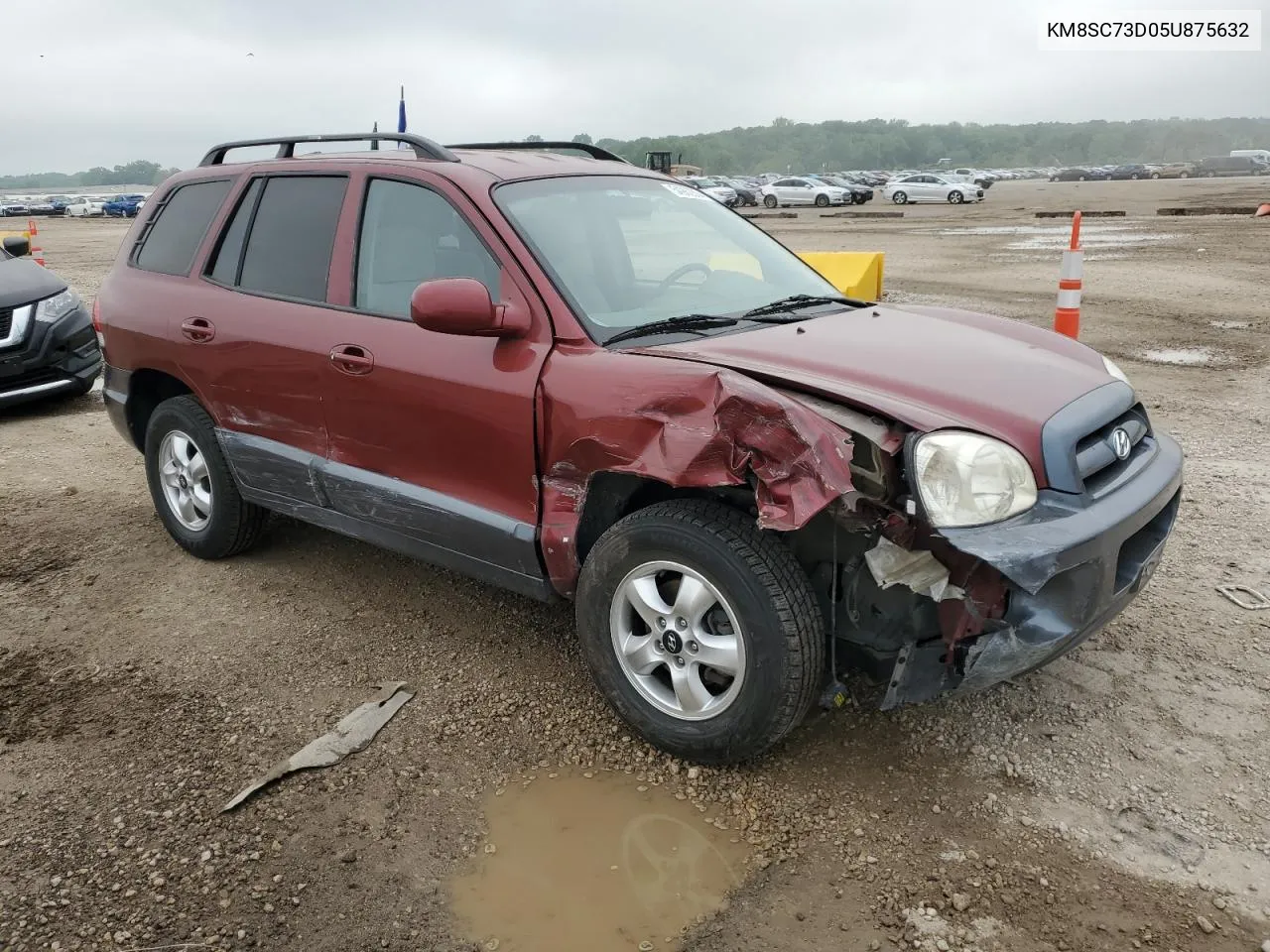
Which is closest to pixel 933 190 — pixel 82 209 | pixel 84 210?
pixel 84 210

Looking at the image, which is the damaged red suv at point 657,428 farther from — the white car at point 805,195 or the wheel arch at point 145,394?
the white car at point 805,195

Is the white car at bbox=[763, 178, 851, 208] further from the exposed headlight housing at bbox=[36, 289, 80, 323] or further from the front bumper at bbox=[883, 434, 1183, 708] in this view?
the front bumper at bbox=[883, 434, 1183, 708]

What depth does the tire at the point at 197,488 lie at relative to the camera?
4.49 m

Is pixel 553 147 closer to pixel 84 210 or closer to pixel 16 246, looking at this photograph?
pixel 16 246

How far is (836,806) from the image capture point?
2844 millimetres

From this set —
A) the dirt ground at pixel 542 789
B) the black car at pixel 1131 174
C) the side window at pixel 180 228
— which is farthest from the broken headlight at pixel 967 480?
the black car at pixel 1131 174

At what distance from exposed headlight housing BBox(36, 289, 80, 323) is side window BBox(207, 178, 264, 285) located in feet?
14.5

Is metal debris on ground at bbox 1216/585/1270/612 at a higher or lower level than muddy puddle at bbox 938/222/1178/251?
lower

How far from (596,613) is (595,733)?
46 cm

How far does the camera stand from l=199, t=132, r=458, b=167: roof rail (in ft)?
12.5

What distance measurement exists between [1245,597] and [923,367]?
207cm

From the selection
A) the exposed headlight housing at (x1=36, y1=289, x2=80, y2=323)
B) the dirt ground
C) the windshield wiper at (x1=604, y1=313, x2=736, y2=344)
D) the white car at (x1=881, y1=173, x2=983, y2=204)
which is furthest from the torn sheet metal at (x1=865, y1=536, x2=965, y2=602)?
the white car at (x1=881, y1=173, x2=983, y2=204)

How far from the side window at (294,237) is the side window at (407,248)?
0.20 m

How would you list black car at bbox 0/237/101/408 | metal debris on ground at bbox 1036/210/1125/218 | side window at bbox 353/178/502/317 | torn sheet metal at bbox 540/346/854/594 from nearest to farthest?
torn sheet metal at bbox 540/346/854/594 → side window at bbox 353/178/502/317 → black car at bbox 0/237/101/408 → metal debris on ground at bbox 1036/210/1125/218
